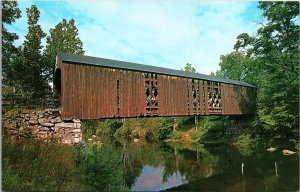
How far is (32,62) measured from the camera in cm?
2533

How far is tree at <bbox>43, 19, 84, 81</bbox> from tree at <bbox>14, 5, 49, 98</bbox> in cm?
89

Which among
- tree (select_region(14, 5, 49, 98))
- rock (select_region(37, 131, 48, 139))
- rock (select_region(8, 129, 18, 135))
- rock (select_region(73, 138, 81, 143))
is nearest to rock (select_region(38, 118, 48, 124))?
rock (select_region(37, 131, 48, 139))

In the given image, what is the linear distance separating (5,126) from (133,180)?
6861mm

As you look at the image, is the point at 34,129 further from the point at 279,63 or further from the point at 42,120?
the point at 279,63

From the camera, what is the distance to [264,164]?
17.1 meters

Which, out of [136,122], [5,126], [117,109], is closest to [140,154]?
[117,109]

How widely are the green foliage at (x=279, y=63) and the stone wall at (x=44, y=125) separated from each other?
13606 millimetres

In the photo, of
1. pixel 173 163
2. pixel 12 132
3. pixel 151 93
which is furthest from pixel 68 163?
pixel 173 163

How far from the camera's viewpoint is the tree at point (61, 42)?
27016 mm

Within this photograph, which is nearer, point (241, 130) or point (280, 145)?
point (280, 145)

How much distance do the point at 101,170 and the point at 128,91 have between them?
286 inches

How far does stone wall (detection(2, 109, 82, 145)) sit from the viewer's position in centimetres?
1419

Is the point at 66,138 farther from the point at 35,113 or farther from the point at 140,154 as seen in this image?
the point at 140,154

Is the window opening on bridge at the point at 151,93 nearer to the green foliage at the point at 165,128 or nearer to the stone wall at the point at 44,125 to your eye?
the stone wall at the point at 44,125
